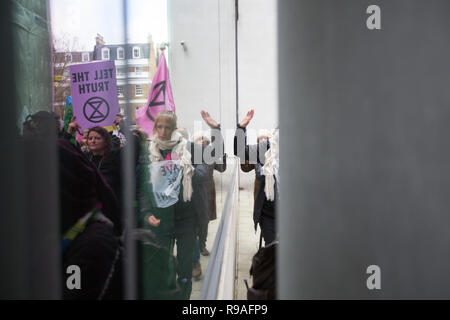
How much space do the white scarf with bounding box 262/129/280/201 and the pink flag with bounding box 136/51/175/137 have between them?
1.85 m

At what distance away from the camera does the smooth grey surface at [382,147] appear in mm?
948

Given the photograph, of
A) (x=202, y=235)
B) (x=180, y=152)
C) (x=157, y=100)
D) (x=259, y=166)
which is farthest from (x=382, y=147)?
(x=259, y=166)

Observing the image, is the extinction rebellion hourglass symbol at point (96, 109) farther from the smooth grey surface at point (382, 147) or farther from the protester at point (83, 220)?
the smooth grey surface at point (382, 147)

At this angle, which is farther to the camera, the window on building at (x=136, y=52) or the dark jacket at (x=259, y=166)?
the dark jacket at (x=259, y=166)

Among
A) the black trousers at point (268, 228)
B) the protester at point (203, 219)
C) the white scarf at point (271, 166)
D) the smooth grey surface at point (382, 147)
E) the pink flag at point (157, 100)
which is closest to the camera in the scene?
the smooth grey surface at point (382, 147)

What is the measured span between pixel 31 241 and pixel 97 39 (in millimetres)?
1013

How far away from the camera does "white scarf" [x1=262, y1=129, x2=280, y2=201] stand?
345 centimetres

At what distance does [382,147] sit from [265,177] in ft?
8.48

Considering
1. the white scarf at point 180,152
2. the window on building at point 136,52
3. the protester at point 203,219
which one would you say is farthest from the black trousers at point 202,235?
the window on building at point 136,52

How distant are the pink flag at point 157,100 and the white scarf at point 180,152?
99 millimetres

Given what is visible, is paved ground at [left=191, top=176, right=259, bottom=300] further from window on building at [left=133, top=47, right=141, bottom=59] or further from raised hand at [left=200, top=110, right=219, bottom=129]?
window on building at [left=133, top=47, right=141, bottom=59]

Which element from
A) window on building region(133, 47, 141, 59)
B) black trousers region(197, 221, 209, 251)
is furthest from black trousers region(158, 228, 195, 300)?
window on building region(133, 47, 141, 59)

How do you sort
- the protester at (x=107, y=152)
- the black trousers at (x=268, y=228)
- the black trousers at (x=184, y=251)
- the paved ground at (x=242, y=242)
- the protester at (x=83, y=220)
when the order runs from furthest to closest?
the black trousers at (x=268, y=228)
the paved ground at (x=242, y=242)
the black trousers at (x=184, y=251)
the protester at (x=107, y=152)
the protester at (x=83, y=220)
